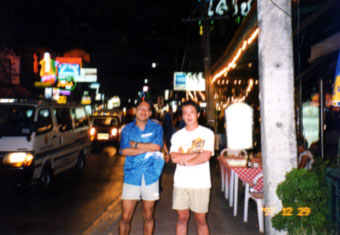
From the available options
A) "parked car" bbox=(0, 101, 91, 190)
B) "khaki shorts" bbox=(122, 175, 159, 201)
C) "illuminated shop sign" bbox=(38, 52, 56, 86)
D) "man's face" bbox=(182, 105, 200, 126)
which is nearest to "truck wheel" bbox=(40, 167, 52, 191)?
"parked car" bbox=(0, 101, 91, 190)

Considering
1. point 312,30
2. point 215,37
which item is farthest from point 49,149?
point 215,37

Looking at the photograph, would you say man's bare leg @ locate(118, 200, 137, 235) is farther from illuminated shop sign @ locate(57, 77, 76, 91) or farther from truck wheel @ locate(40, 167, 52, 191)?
illuminated shop sign @ locate(57, 77, 76, 91)

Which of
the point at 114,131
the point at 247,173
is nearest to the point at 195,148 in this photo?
the point at 247,173

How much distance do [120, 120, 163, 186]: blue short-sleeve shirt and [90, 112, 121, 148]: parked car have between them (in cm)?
1370

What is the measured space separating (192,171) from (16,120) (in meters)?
5.68

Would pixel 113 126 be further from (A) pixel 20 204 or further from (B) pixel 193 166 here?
(B) pixel 193 166

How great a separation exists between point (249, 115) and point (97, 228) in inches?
214

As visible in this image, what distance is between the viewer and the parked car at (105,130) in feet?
60.8

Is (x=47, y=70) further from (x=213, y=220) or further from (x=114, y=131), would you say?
(x=213, y=220)

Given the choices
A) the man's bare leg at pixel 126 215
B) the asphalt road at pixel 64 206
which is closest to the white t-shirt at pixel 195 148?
the man's bare leg at pixel 126 215

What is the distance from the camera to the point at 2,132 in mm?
8219

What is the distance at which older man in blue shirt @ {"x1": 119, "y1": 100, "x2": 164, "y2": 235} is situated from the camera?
15.2ft

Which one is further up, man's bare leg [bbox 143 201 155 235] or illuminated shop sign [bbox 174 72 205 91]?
illuminated shop sign [bbox 174 72 205 91]

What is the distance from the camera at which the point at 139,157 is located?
4.69 m
